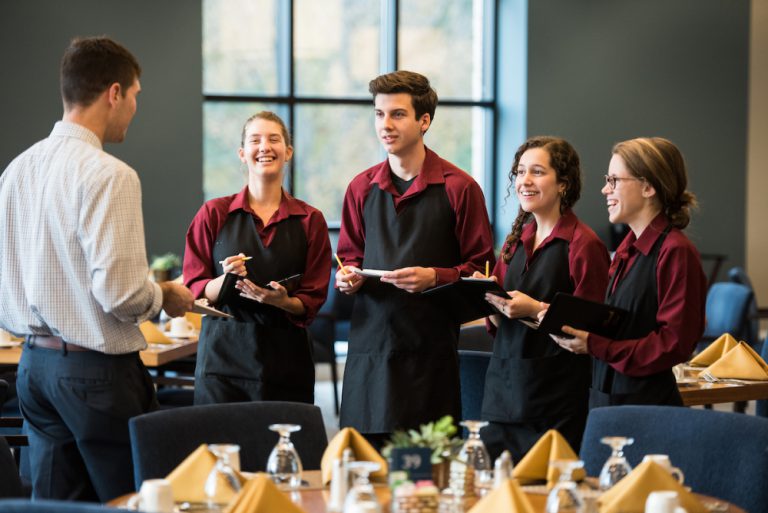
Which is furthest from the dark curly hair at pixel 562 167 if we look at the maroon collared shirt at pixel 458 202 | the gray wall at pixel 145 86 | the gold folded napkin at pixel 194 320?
the gray wall at pixel 145 86

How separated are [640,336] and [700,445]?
2.25 ft

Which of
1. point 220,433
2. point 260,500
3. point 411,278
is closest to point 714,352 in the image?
point 411,278

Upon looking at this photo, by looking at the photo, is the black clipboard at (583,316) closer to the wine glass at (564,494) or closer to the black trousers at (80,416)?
the wine glass at (564,494)

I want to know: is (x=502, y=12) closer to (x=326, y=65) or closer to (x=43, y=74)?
(x=326, y=65)

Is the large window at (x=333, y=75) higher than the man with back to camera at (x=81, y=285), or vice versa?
A: the large window at (x=333, y=75)

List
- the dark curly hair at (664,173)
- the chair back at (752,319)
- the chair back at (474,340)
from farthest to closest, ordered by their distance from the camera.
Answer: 1. the chair back at (752,319)
2. the chair back at (474,340)
3. the dark curly hair at (664,173)

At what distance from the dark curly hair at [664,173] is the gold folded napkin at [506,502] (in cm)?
162

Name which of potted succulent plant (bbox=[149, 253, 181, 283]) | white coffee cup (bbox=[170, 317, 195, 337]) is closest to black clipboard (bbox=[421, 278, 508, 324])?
white coffee cup (bbox=[170, 317, 195, 337])

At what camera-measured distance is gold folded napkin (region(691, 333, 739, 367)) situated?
4637mm

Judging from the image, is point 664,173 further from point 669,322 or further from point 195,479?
point 195,479

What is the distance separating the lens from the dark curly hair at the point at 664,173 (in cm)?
344

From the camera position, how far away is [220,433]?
2.83 m

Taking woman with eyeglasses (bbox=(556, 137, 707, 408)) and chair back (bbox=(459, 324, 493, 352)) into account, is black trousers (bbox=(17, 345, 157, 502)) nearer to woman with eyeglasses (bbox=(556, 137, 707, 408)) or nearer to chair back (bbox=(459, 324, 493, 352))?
woman with eyeglasses (bbox=(556, 137, 707, 408))

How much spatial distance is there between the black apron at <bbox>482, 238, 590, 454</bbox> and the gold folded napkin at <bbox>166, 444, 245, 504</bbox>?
4.68 ft
